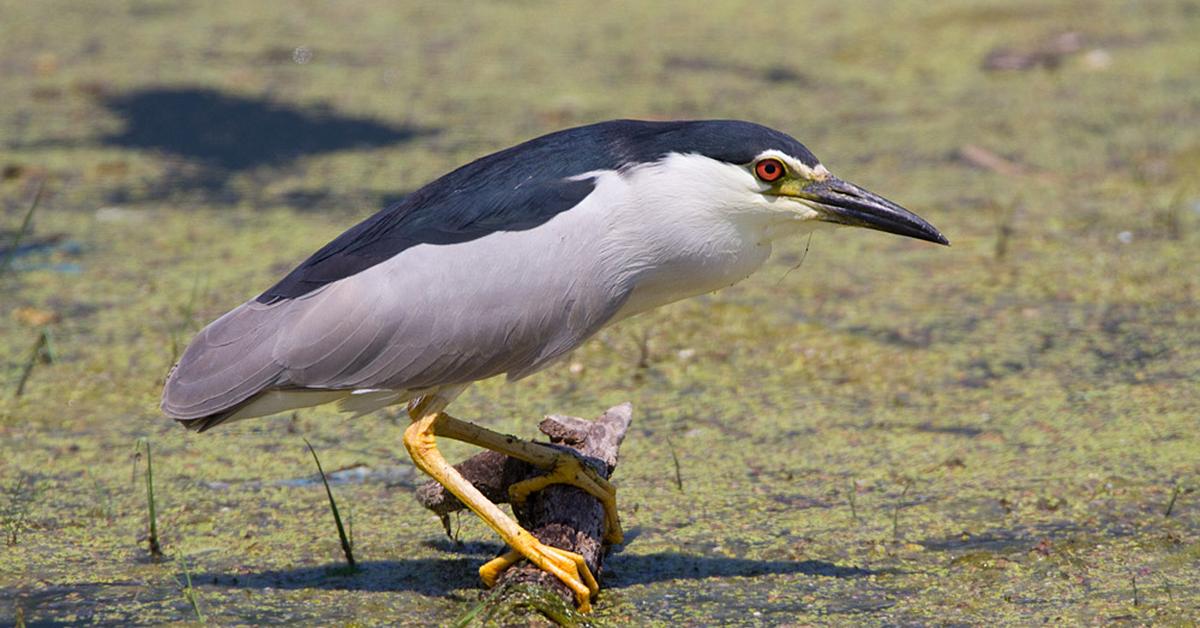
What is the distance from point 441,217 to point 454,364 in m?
0.32

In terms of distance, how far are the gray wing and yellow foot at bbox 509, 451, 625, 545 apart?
0.22 meters

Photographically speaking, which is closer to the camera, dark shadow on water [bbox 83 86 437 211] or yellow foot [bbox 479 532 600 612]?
yellow foot [bbox 479 532 600 612]

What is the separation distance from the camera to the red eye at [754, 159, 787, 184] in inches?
129

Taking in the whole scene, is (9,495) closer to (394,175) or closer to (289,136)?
(394,175)

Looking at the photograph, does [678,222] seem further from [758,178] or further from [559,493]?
[559,493]

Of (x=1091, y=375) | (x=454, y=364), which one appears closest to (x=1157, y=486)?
(x=1091, y=375)

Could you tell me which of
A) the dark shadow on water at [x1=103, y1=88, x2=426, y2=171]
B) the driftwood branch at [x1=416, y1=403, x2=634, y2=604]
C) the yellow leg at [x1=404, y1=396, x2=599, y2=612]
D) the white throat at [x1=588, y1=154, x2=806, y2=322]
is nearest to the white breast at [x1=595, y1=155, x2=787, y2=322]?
the white throat at [x1=588, y1=154, x2=806, y2=322]

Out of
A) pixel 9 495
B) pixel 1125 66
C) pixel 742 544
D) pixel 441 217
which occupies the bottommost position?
pixel 9 495

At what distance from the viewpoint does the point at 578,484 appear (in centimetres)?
333

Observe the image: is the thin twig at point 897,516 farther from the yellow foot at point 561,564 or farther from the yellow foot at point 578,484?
the yellow foot at point 561,564

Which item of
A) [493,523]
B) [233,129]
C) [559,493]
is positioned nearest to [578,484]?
[559,493]

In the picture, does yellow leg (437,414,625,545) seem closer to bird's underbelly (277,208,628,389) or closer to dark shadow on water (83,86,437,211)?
bird's underbelly (277,208,628,389)

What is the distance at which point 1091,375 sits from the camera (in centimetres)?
445

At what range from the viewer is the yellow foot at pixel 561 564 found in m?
3.14
